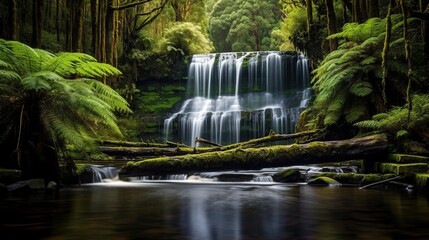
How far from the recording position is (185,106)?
819 inches

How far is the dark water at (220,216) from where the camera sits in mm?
3588

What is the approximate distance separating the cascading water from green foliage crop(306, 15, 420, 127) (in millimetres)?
6838

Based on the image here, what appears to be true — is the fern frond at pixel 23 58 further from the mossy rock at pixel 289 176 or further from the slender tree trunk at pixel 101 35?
the slender tree trunk at pixel 101 35

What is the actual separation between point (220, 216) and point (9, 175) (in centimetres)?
394

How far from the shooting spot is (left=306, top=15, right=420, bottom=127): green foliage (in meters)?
9.80

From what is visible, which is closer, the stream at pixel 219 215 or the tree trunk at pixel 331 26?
the stream at pixel 219 215

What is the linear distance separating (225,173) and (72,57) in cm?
493

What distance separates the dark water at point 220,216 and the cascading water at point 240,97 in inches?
438

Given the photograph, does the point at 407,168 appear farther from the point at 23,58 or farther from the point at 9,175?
the point at 23,58

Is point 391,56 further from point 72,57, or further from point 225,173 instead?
point 72,57

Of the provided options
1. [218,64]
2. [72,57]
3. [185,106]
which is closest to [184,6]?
[218,64]

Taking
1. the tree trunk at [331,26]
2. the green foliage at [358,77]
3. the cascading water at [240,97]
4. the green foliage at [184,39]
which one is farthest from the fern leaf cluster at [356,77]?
the green foliage at [184,39]

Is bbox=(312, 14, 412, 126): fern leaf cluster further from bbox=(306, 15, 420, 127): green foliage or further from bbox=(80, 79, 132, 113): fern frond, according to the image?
bbox=(80, 79, 132, 113): fern frond

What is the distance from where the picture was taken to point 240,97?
20.8m
